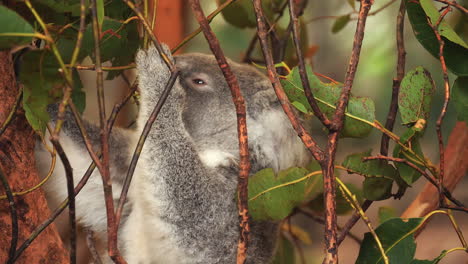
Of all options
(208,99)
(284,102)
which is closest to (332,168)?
(284,102)

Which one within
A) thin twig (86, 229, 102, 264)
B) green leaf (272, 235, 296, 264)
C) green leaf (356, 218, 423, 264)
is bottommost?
green leaf (272, 235, 296, 264)

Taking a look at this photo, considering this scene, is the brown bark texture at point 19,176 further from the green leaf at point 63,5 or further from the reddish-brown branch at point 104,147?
the reddish-brown branch at point 104,147

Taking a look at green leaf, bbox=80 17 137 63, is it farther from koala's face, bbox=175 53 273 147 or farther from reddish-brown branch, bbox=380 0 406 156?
reddish-brown branch, bbox=380 0 406 156

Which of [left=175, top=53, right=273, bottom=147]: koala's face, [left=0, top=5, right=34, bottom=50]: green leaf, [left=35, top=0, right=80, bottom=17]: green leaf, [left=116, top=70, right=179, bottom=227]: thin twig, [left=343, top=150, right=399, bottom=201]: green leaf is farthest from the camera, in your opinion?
[left=175, top=53, right=273, bottom=147]: koala's face

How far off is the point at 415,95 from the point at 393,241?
452mm

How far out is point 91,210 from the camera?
2658 millimetres

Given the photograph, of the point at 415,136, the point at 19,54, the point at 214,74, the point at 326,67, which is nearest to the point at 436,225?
the point at 326,67

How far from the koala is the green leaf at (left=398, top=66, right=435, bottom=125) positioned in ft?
2.85

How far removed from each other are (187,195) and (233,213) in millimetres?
230

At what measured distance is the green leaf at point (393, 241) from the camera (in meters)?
1.67

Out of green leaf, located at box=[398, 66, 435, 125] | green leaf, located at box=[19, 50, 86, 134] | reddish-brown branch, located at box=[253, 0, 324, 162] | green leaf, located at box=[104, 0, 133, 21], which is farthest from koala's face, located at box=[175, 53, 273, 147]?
green leaf, located at box=[19, 50, 86, 134]

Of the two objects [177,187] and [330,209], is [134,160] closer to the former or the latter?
[330,209]

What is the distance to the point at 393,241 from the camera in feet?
5.53

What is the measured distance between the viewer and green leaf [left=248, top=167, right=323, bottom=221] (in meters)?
1.69
